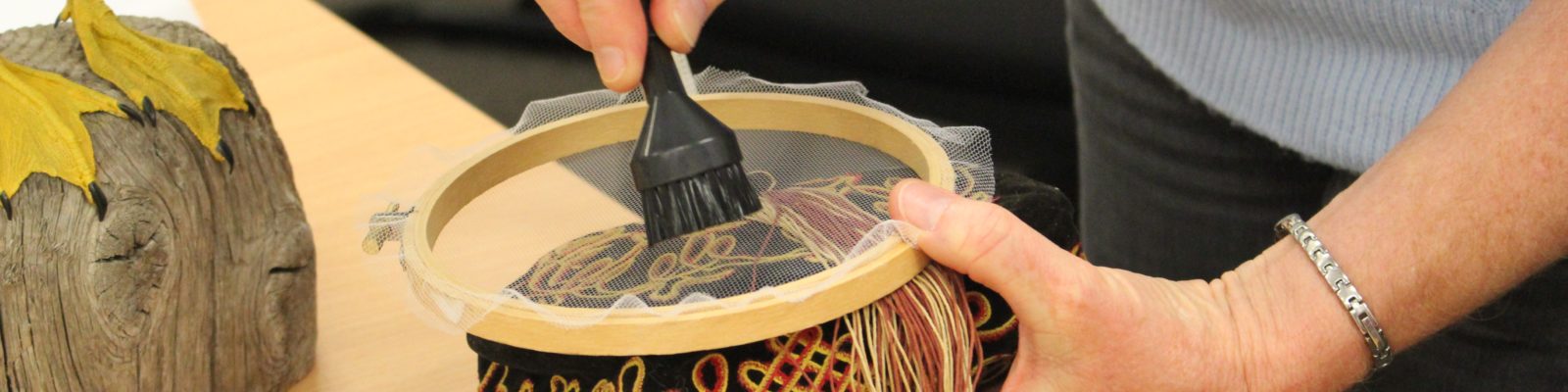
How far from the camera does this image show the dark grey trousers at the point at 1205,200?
27.1 inches

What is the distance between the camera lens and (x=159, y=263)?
29.1 inches

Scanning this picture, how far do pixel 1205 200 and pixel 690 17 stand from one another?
367 mm

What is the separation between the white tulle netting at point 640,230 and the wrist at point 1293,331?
13 centimetres

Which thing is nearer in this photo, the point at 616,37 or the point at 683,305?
the point at 683,305

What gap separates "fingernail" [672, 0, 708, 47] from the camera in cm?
64

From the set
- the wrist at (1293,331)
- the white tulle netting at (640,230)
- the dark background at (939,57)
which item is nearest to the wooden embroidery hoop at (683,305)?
the white tulle netting at (640,230)

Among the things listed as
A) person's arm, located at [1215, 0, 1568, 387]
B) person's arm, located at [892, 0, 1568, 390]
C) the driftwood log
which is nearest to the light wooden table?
the driftwood log

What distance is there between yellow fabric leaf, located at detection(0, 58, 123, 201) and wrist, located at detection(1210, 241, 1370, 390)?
586 mm

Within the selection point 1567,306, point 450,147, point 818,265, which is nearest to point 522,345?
point 818,265

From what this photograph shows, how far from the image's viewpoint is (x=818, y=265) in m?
0.59

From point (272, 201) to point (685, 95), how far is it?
0.37m

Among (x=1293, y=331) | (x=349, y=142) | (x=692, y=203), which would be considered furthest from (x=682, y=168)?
(x=349, y=142)

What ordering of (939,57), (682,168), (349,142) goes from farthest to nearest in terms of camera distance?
(939,57) < (349,142) < (682,168)

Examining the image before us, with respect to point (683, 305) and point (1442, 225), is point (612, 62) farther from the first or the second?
point (1442, 225)
